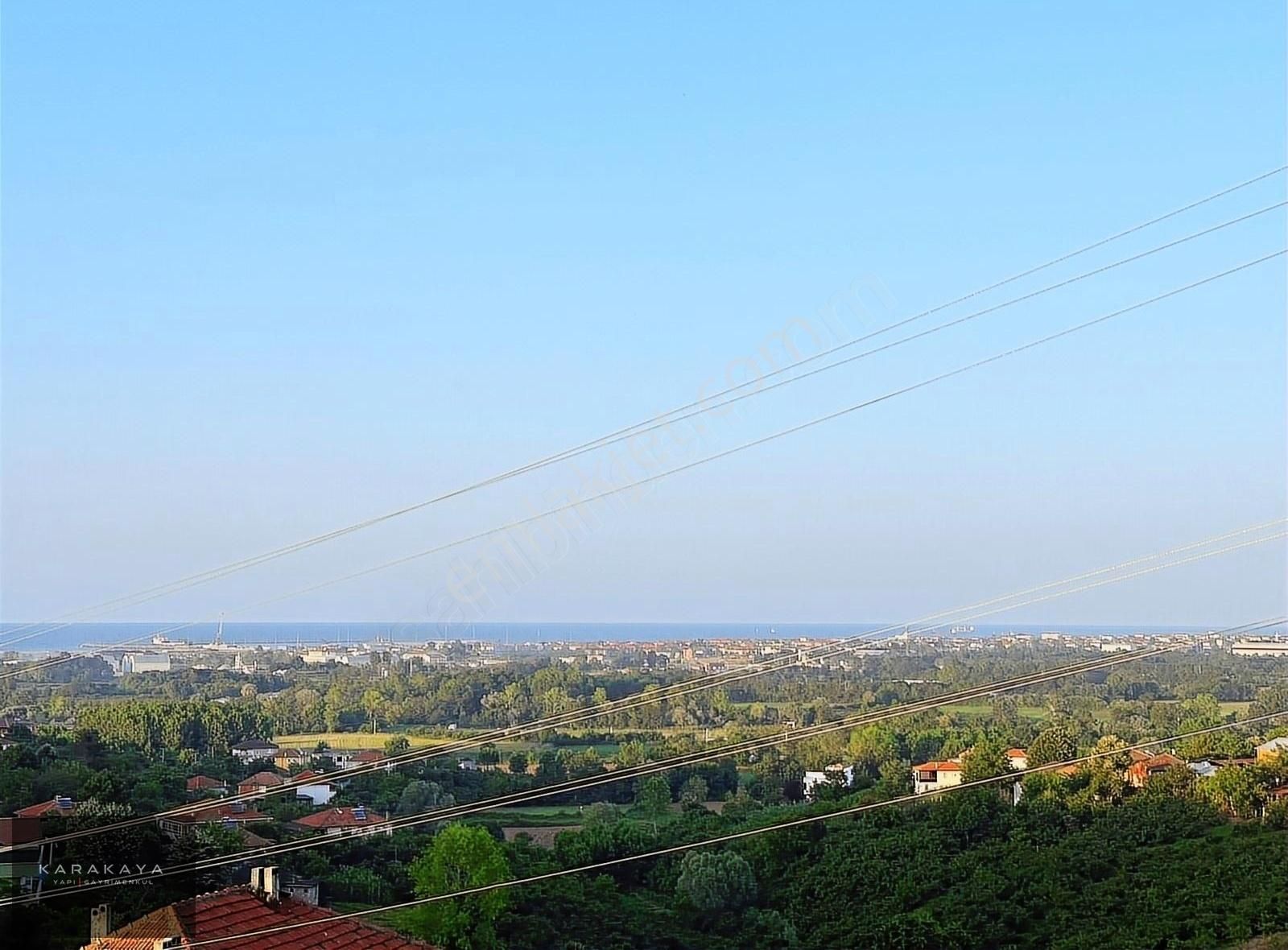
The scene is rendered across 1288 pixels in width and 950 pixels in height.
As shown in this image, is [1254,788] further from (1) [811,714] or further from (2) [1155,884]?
(1) [811,714]

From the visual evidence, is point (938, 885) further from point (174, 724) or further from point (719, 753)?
point (174, 724)

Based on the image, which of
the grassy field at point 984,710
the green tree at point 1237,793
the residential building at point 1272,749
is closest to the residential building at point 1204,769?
the green tree at point 1237,793

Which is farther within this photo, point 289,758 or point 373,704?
point 373,704

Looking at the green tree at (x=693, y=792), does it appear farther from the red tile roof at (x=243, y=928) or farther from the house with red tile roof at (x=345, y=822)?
the red tile roof at (x=243, y=928)

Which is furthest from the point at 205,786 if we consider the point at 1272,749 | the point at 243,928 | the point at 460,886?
the point at 1272,749

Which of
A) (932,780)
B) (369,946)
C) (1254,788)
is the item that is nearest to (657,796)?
(932,780)
